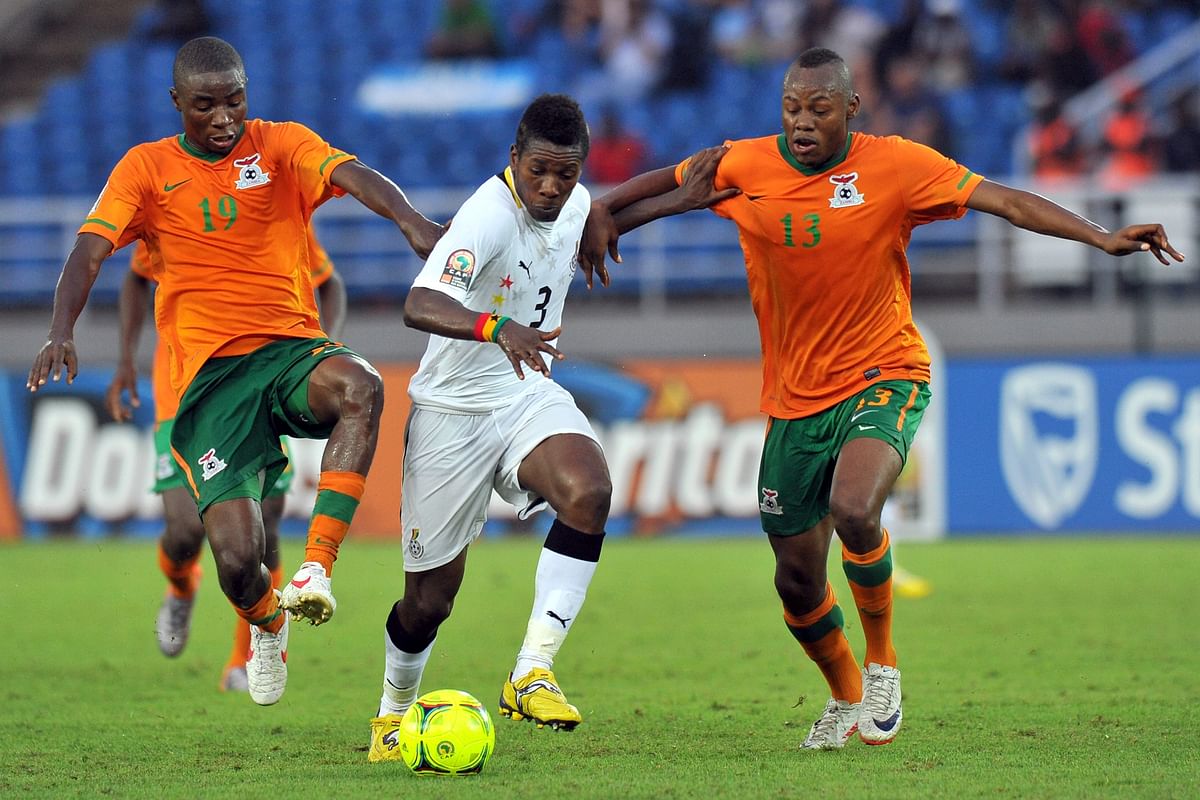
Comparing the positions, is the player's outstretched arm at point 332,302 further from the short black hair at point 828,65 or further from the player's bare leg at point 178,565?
the short black hair at point 828,65

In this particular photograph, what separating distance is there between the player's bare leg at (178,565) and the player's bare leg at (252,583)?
202 centimetres

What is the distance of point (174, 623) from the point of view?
911 cm

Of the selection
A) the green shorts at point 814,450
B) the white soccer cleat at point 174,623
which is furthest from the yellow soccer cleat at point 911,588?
the green shorts at point 814,450

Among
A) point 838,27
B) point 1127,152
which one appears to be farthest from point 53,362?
point 838,27

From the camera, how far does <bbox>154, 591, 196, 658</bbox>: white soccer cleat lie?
29.8 ft

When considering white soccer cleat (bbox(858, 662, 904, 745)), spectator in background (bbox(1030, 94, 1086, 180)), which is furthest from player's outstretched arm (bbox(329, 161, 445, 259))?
spectator in background (bbox(1030, 94, 1086, 180))

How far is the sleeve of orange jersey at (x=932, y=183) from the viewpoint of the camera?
6727 millimetres

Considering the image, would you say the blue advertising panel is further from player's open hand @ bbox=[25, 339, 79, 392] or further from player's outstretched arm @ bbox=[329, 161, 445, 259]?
player's open hand @ bbox=[25, 339, 79, 392]

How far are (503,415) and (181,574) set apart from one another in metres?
3.03

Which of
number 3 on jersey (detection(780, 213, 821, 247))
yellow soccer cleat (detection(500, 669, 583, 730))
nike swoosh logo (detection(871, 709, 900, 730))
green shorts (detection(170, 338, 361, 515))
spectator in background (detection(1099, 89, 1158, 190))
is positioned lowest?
nike swoosh logo (detection(871, 709, 900, 730))

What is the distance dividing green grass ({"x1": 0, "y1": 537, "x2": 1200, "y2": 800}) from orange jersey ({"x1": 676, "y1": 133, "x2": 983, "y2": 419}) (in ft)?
4.92

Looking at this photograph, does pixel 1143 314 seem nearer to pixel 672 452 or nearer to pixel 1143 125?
pixel 1143 125

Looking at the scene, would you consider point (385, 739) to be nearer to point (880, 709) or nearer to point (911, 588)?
point (880, 709)

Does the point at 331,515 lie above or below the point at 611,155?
below
